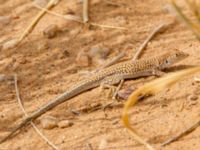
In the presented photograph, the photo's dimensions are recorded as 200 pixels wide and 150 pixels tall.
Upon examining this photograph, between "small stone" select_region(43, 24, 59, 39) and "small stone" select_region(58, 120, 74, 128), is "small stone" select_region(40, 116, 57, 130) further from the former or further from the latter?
"small stone" select_region(43, 24, 59, 39)


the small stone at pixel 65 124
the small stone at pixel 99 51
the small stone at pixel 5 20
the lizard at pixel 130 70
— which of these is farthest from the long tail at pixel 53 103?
the small stone at pixel 5 20

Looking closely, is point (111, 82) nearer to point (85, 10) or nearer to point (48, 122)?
point (48, 122)

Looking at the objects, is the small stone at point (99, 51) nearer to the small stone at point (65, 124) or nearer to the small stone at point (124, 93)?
the small stone at point (124, 93)

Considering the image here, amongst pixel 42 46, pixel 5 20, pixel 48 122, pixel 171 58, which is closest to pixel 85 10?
pixel 42 46

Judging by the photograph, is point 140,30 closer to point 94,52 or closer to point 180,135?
point 94,52

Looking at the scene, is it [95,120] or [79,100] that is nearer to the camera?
[95,120]

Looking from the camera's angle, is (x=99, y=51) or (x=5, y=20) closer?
(x=99, y=51)

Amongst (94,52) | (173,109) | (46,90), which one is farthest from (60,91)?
(173,109)
